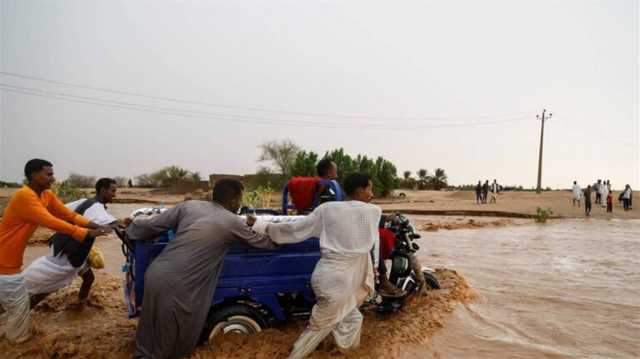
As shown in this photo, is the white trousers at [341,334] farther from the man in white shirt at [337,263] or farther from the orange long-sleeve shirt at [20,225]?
the orange long-sleeve shirt at [20,225]

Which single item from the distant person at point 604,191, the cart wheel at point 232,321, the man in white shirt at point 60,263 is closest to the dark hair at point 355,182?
the cart wheel at point 232,321

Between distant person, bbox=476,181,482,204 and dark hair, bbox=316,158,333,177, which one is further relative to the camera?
distant person, bbox=476,181,482,204

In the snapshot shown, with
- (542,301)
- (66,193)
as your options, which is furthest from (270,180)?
(542,301)

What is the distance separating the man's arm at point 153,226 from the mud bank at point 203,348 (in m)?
1.04

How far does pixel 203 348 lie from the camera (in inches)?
157

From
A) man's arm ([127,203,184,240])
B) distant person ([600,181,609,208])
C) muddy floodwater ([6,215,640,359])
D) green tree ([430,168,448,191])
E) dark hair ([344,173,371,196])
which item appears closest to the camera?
man's arm ([127,203,184,240])

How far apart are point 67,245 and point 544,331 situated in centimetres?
537

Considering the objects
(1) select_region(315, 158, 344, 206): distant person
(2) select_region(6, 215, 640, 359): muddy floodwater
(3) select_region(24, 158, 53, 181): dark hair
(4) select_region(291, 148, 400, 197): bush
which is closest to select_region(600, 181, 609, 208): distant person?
(4) select_region(291, 148, 400, 197): bush

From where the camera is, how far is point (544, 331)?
544cm

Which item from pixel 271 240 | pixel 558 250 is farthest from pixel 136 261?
pixel 558 250

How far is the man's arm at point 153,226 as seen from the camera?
3.89 metres

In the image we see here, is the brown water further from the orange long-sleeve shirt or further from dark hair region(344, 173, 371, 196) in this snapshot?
the orange long-sleeve shirt

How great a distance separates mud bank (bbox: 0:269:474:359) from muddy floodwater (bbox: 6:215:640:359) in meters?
0.01

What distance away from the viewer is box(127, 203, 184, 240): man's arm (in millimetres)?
3894
